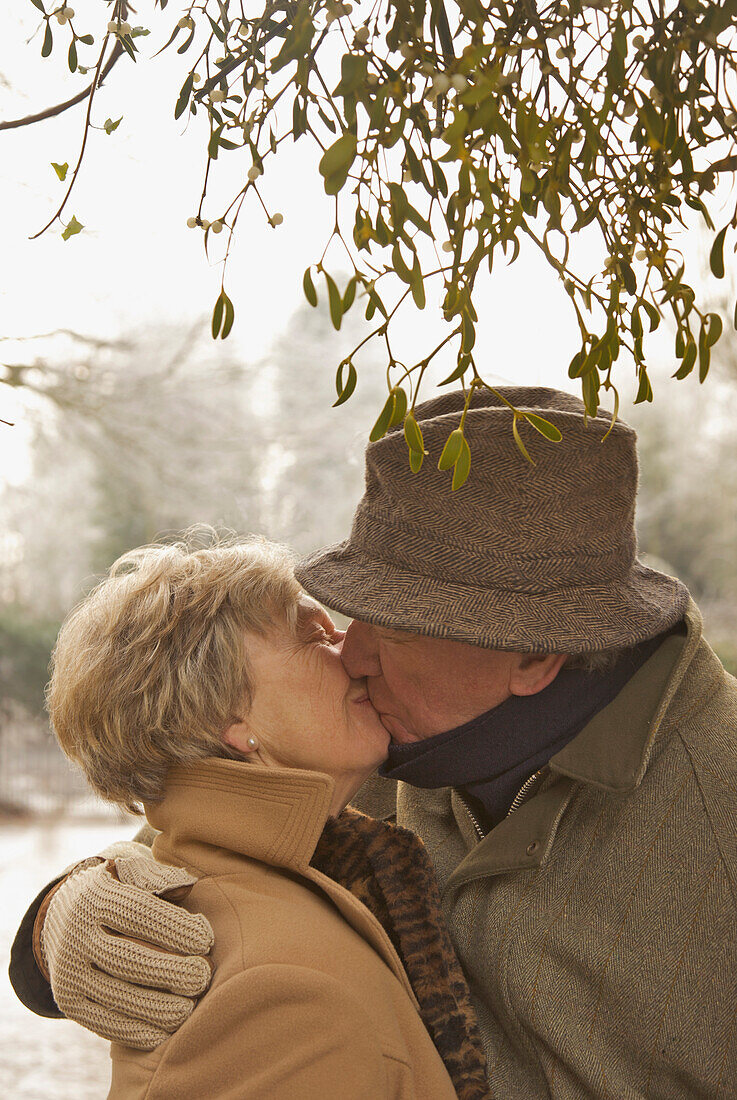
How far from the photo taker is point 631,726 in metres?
1.10

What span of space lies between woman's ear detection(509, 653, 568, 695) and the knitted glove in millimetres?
432

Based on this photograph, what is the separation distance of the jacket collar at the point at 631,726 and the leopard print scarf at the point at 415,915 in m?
0.22

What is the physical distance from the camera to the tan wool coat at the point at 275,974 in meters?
0.90

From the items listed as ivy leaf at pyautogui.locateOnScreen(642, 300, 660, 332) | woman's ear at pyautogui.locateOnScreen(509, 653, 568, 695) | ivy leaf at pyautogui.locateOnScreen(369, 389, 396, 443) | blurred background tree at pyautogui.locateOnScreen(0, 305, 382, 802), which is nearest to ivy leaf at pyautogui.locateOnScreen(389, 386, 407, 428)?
ivy leaf at pyautogui.locateOnScreen(369, 389, 396, 443)

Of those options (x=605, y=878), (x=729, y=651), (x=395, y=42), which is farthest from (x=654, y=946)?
(x=729, y=651)

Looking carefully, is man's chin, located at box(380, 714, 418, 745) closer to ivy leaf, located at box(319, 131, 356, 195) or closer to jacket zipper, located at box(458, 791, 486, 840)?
jacket zipper, located at box(458, 791, 486, 840)

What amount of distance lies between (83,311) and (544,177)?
6522 mm

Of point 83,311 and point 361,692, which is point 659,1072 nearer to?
point 361,692

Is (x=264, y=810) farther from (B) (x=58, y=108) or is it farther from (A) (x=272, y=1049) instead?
(B) (x=58, y=108)

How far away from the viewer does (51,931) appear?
102cm

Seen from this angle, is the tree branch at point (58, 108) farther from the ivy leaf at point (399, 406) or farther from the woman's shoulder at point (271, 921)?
the woman's shoulder at point (271, 921)

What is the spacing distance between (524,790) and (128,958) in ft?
1.59

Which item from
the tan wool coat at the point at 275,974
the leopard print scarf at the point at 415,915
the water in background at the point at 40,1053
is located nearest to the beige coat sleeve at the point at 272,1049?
the tan wool coat at the point at 275,974

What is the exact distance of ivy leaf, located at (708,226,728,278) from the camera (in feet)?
2.23
